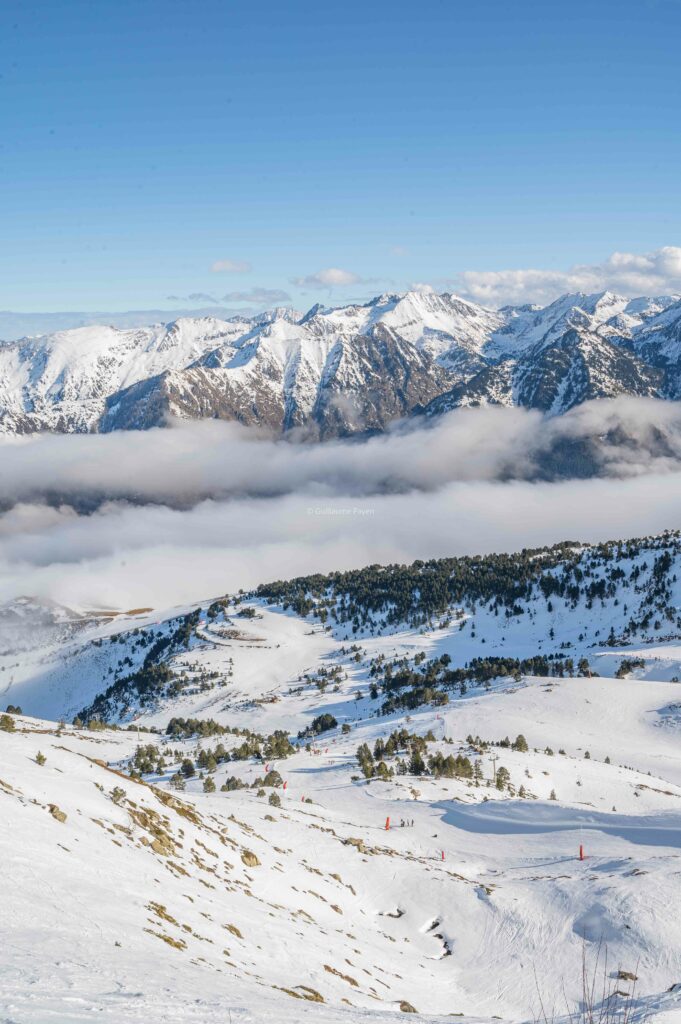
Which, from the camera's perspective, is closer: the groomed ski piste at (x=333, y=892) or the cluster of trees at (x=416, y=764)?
the groomed ski piste at (x=333, y=892)

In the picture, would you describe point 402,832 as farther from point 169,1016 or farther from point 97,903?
point 169,1016

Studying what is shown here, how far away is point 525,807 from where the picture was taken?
203ft

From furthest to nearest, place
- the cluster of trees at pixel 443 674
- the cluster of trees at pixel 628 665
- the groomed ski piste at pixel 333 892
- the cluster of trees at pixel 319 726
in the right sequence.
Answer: the cluster of trees at pixel 628 665 < the cluster of trees at pixel 443 674 < the cluster of trees at pixel 319 726 < the groomed ski piste at pixel 333 892

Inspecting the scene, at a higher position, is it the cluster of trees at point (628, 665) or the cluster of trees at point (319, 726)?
the cluster of trees at point (628, 665)

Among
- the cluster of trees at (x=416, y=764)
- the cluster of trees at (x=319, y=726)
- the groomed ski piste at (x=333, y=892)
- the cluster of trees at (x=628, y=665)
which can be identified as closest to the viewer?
the groomed ski piste at (x=333, y=892)

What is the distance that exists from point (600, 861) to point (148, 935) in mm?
33772

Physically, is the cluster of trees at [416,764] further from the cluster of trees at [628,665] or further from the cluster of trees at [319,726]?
the cluster of trees at [628,665]

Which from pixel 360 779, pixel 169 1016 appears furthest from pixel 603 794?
pixel 169 1016

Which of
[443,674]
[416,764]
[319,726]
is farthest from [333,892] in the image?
[443,674]

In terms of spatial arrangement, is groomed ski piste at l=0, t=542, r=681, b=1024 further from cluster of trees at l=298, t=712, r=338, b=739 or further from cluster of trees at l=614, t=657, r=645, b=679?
cluster of trees at l=614, t=657, r=645, b=679

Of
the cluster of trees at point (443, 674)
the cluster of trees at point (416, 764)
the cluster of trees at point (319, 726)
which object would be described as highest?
the cluster of trees at point (416, 764)

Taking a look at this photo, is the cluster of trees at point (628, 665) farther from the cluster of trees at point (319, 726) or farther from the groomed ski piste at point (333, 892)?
the groomed ski piste at point (333, 892)

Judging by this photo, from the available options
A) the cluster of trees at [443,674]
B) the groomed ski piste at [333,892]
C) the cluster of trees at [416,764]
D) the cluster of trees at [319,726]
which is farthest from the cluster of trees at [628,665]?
the cluster of trees at [416,764]

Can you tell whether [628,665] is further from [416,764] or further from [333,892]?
[333,892]
